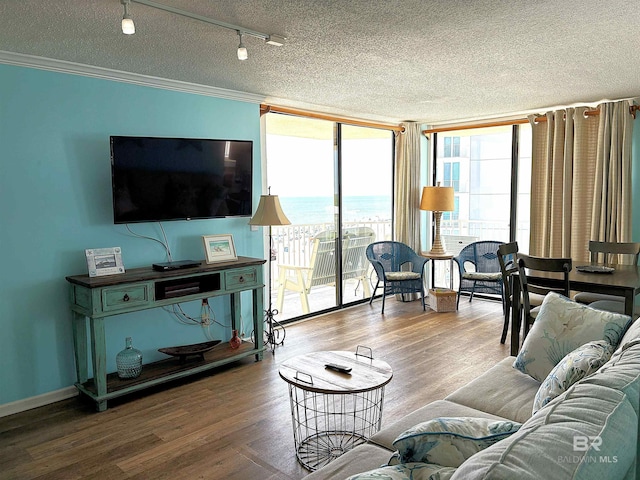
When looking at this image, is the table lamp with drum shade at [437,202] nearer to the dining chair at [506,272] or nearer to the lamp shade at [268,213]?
the dining chair at [506,272]

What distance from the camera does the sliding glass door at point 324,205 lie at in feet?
17.8

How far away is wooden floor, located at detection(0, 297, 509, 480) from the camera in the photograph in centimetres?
272

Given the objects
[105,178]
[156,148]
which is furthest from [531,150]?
[105,178]

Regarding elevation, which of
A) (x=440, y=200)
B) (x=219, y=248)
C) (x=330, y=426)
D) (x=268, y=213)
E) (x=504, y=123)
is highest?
(x=504, y=123)

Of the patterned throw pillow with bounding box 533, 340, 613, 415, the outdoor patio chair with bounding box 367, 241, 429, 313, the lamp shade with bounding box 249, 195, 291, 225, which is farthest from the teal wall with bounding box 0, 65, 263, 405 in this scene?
the patterned throw pillow with bounding box 533, 340, 613, 415

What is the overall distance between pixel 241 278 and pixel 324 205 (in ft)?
6.49

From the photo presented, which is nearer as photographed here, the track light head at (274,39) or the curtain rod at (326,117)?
the track light head at (274,39)

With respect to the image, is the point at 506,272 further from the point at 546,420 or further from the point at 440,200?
the point at 546,420

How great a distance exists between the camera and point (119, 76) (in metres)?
3.79

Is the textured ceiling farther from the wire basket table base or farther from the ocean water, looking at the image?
the wire basket table base

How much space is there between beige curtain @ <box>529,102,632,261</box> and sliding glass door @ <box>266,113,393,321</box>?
194 centimetres

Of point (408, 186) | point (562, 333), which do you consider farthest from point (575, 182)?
point (562, 333)

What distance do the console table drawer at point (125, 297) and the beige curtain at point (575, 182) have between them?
4.26 meters

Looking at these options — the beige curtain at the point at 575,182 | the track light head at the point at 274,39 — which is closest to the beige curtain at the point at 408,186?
the beige curtain at the point at 575,182
